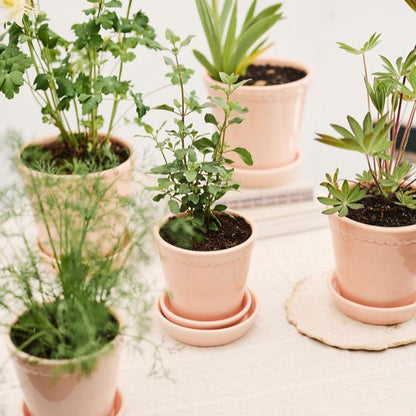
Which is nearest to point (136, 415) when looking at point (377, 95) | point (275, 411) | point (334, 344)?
point (275, 411)

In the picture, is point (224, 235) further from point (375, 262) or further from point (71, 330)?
point (71, 330)

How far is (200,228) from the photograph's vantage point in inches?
47.9

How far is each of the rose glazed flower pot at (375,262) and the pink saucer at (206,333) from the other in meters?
0.20

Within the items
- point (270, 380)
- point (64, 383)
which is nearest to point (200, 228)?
point (270, 380)

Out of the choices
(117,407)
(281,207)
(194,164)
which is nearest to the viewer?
(117,407)

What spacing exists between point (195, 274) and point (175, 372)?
0.56 feet

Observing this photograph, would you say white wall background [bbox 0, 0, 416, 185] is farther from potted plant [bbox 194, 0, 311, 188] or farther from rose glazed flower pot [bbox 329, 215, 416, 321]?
rose glazed flower pot [bbox 329, 215, 416, 321]

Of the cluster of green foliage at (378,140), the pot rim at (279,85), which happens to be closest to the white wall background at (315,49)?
the pot rim at (279,85)

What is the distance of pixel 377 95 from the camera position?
1.19 m

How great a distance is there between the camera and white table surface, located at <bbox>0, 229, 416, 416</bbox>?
110 cm

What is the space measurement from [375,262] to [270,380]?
11.0 inches

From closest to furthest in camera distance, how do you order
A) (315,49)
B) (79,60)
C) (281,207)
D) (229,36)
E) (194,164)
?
(194,164) < (79,60) < (229,36) < (281,207) < (315,49)

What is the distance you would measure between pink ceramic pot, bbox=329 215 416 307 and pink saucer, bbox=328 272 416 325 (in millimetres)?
15

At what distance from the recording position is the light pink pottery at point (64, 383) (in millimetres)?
907
